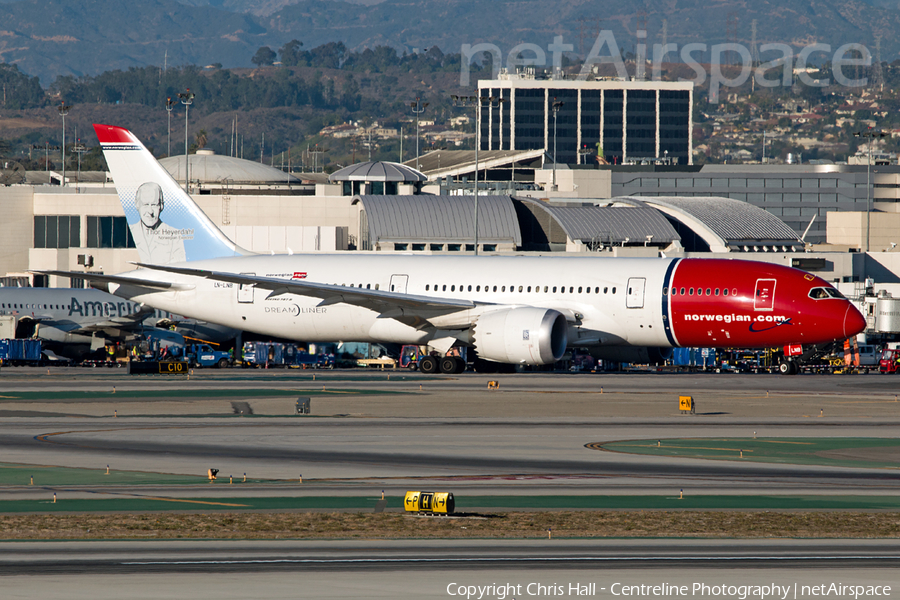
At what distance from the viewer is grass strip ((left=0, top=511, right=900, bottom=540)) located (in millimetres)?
19234

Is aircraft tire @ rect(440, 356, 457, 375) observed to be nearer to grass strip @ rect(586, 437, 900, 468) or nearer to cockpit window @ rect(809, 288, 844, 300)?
cockpit window @ rect(809, 288, 844, 300)

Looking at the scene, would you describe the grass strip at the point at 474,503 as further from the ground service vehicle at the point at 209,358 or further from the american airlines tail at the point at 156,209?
the ground service vehicle at the point at 209,358

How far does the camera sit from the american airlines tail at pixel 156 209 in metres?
57.1

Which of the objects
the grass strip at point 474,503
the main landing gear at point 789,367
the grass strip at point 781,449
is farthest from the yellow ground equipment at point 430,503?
the main landing gear at point 789,367

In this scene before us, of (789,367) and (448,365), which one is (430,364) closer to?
(448,365)

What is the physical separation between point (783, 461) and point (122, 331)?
151 ft

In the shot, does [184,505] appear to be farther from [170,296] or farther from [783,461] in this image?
[170,296]

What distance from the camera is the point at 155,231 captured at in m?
57.4

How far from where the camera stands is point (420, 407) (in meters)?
38.7

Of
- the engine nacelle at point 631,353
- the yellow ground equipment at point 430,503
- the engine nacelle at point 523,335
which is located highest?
the engine nacelle at point 523,335

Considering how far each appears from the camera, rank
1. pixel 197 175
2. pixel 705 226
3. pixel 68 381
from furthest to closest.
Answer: pixel 197 175, pixel 705 226, pixel 68 381

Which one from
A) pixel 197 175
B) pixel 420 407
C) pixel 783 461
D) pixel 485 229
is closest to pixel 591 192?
pixel 197 175

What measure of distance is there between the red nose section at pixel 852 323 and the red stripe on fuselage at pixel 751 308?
6.9 inches

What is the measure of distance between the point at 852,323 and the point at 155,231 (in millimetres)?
31530
